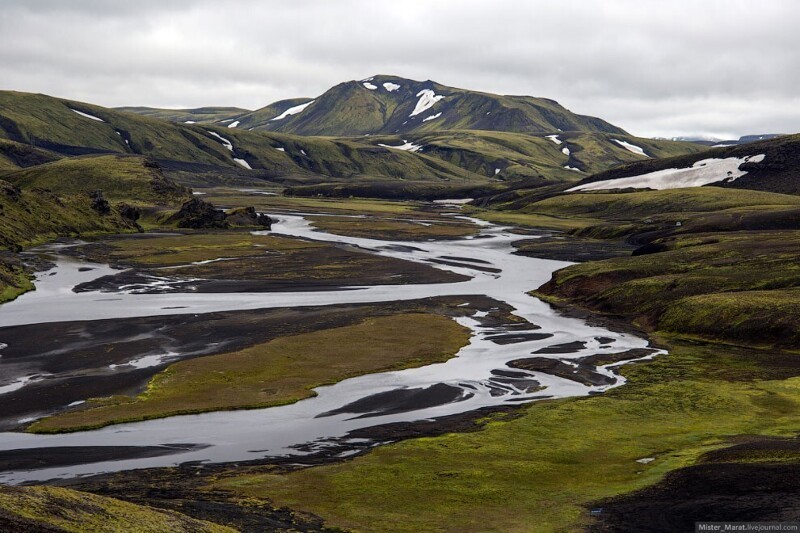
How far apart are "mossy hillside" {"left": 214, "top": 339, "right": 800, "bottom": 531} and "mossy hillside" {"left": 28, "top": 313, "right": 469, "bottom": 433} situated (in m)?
13.5

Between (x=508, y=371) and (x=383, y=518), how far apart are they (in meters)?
30.9

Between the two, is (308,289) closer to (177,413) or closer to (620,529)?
(177,413)

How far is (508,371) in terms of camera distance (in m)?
61.3

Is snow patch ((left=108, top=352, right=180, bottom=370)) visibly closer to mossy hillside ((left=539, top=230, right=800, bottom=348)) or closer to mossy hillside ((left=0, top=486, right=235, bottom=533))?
mossy hillside ((left=0, top=486, right=235, bottom=533))

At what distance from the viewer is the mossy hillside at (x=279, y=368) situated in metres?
48.6

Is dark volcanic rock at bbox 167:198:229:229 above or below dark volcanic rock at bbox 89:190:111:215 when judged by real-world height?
below

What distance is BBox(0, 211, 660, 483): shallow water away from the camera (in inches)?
1681

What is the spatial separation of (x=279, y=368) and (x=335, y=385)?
5.86m

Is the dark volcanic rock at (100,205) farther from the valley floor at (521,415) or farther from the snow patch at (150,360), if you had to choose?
the snow patch at (150,360)

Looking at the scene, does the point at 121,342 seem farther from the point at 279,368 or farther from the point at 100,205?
the point at 100,205

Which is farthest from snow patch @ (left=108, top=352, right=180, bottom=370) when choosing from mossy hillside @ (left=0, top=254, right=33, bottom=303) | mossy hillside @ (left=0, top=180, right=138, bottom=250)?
mossy hillside @ (left=0, top=180, right=138, bottom=250)

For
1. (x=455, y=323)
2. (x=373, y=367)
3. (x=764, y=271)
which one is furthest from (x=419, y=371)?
(x=764, y=271)

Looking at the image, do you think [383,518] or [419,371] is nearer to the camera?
[383,518]

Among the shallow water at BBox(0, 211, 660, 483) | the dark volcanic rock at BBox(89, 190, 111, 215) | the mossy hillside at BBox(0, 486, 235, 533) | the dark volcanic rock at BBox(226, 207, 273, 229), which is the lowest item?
the shallow water at BBox(0, 211, 660, 483)
